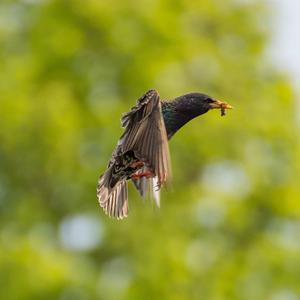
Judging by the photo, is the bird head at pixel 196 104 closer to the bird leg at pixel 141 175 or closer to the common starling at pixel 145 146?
the common starling at pixel 145 146

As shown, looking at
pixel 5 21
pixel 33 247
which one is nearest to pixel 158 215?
pixel 33 247

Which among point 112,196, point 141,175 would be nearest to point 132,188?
point 112,196

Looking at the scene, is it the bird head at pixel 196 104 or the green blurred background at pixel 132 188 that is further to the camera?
the green blurred background at pixel 132 188

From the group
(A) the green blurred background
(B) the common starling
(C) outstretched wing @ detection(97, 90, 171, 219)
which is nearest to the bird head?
(B) the common starling

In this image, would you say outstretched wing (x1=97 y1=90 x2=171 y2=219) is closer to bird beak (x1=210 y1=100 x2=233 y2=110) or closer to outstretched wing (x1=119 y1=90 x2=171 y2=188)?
outstretched wing (x1=119 y1=90 x2=171 y2=188)

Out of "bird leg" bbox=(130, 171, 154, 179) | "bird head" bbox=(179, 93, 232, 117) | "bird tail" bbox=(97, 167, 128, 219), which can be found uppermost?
"bird head" bbox=(179, 93, 232, 117)

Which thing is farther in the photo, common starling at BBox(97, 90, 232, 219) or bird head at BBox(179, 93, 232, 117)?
bird head at BBox(179, 93, 232, 117)

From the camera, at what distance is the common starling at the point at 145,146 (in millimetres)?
6258

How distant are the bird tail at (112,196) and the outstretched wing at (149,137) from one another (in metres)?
0.41

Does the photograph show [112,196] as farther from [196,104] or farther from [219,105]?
[219,105]

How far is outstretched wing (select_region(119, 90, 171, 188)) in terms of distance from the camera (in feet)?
20.1

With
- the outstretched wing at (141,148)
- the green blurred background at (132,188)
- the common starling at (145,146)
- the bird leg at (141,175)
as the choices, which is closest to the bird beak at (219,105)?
the common starling at (145,146)

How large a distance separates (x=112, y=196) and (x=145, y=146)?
944 millimetres

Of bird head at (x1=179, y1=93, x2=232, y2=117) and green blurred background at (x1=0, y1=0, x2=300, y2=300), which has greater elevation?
green blurred background at (x1=0, y1=0, x2=300, y2=300)
